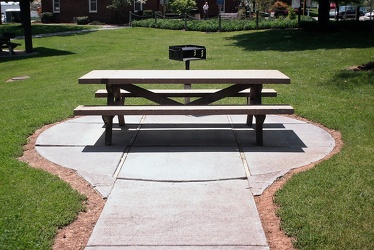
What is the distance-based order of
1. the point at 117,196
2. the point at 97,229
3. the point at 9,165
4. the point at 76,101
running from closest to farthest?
the point at 97,229, the point at 117,196, the point at 9,165, the point at 76,101

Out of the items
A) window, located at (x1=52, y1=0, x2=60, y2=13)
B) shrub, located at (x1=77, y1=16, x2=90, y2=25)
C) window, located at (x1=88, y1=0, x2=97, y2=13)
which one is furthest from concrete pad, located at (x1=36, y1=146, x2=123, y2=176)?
window, located at (x1=52, y1=0, x2=60, y2=13)

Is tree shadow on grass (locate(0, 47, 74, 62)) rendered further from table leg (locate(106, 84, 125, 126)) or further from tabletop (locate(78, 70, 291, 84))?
tabletop (locate(78, 70, 291, 84))

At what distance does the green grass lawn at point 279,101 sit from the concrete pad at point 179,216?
33 centimetres

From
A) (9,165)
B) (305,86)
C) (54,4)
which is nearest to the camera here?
(9,165)

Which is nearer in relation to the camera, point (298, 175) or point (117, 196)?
point (117, 196)

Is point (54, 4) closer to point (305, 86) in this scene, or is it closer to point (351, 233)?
point (305, 86)

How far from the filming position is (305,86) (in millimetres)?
11195

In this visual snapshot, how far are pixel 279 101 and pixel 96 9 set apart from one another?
36229mm

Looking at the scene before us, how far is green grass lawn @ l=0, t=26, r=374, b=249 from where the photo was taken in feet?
14.2

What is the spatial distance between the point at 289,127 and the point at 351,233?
3.69 meters

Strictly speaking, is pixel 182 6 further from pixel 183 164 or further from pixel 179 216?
pixel 179 216

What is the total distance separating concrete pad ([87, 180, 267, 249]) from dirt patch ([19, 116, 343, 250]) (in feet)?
0.25

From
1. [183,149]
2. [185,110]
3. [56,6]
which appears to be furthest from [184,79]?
[56,6]

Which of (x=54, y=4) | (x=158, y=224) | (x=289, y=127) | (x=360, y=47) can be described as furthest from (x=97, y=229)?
(x=54, y=4)
